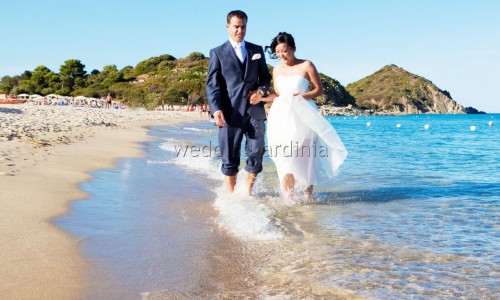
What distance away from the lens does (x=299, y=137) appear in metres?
5.89

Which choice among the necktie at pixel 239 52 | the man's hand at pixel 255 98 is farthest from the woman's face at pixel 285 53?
the man's hand at pixel 255 98

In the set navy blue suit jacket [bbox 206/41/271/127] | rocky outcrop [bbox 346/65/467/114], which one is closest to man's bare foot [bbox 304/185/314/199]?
navy blue suit jacket [bbox 206/41/271/127]

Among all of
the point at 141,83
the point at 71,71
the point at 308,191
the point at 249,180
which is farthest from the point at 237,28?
the point at 71,71

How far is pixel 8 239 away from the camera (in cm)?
352

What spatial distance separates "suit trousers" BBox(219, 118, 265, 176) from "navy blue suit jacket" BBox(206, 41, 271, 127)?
9cm

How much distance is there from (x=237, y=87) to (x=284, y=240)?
2.07m

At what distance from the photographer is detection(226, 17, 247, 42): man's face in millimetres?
5383

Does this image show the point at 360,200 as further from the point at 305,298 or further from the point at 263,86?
the point at 305,298

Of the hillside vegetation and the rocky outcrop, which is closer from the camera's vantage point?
the hillside vegetation

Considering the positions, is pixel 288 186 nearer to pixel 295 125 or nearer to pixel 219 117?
pixel 295 125

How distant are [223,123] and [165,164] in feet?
14.2

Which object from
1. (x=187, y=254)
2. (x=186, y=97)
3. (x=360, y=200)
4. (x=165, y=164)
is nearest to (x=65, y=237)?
A: (x=187, y=254)

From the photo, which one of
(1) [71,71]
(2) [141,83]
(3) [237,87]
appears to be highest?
(1) [71,71]

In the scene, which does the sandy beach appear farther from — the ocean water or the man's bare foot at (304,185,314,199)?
the man's bare foot at (304,185,314,199)
